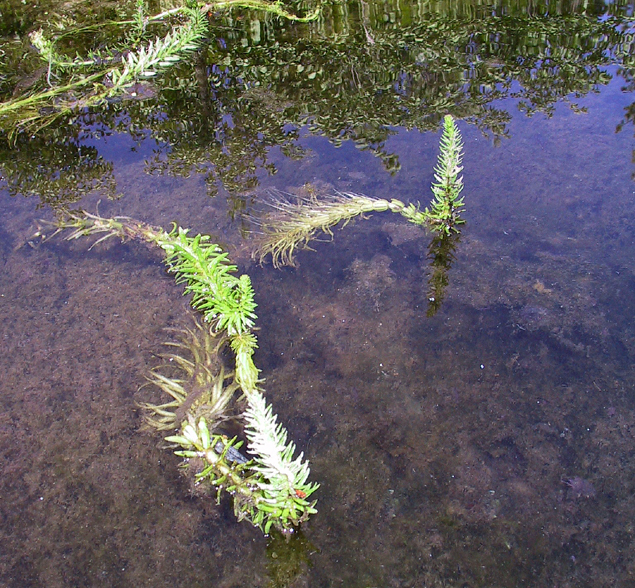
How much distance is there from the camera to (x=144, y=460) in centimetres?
188

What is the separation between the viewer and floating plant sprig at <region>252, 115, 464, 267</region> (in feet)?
7.93

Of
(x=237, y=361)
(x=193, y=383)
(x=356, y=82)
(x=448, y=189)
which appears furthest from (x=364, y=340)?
(x=356, y=82)

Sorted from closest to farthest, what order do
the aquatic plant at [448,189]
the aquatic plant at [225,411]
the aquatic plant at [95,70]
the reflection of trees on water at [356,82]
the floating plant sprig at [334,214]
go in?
the aquatic plant at [225,411], the aquatic plant at [448,189], the floating plant sprig at [334,214], the reflection of trees on water at [356,82], the aquatic plant at [95,70]

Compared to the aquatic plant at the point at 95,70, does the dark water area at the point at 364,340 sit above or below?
below

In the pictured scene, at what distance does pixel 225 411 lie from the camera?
1968 mm

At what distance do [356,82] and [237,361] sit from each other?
2258 millimetres

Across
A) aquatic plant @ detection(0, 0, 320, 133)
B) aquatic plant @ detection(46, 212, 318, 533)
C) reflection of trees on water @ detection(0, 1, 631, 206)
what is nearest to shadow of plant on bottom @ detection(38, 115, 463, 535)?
aquatic plant @ detection(46, 212, 318, 533)

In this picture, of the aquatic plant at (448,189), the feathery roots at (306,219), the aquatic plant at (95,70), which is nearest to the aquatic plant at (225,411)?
the feathery roots at (306,219)

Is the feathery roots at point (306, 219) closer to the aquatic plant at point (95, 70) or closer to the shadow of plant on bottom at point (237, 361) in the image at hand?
the shadow of plant on bottom at point (237, 361)

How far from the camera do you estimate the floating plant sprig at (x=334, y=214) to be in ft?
7.93

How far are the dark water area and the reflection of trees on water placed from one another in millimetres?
25

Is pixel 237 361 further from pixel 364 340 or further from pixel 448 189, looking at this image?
pixel 448 189

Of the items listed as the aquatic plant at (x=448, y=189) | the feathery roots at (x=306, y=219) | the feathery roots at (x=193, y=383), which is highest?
the aquatic plant at (x=448, y=189)

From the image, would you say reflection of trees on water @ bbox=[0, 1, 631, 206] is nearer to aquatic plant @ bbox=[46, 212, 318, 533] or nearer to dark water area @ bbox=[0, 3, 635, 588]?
dark water area @ bbox=[0, 3, 635, 588]
